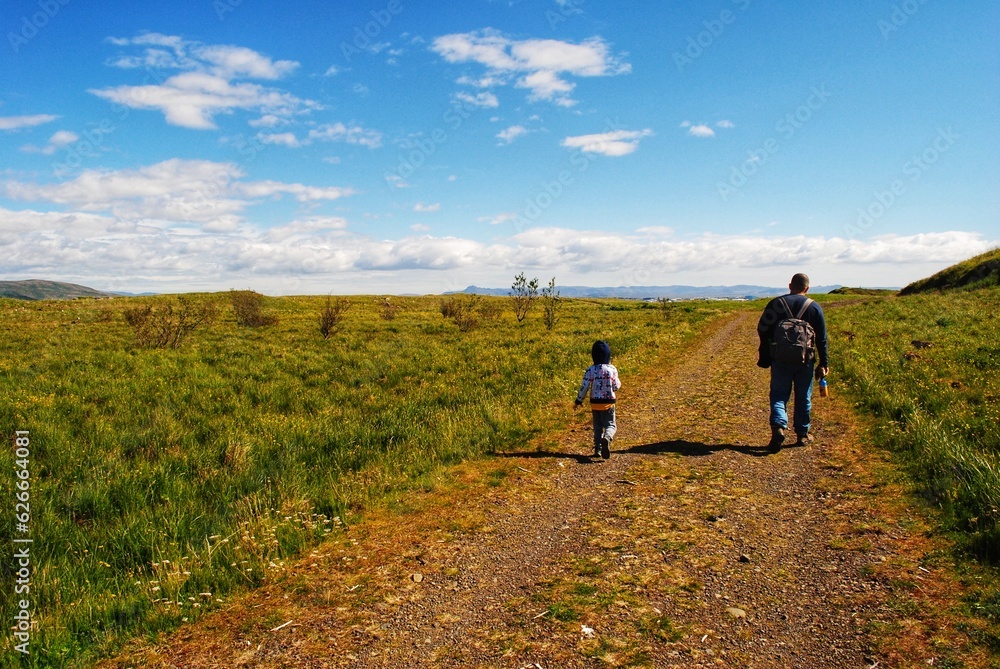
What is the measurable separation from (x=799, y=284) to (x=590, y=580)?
6508 mm

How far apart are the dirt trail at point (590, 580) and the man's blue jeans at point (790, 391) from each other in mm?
691

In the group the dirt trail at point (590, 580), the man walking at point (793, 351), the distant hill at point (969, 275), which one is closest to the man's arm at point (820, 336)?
the man walking at point (793, 351)

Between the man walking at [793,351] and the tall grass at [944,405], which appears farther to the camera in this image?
the man walking at [793,351]

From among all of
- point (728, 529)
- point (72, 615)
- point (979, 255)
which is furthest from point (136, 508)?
point (979, 255)

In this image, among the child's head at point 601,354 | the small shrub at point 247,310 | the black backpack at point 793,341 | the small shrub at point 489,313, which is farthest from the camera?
the small shrub at point 489,313

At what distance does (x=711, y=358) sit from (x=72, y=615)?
1797 centimetres

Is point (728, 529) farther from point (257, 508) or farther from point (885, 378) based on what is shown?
Result: point (885, 378)

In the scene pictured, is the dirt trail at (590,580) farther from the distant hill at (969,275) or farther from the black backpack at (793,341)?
the distant hill at (969,275)

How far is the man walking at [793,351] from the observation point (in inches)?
313

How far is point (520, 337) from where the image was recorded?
28.5 m

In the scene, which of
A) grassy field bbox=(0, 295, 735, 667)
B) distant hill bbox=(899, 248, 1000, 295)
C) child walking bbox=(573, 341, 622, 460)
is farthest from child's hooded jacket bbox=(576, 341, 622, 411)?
distant hill bbox=(899, 248, 1000, 295)

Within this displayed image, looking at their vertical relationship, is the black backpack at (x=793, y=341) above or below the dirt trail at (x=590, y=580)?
above

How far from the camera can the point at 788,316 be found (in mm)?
8297

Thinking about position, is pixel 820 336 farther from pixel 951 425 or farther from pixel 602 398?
pixel 602 398
